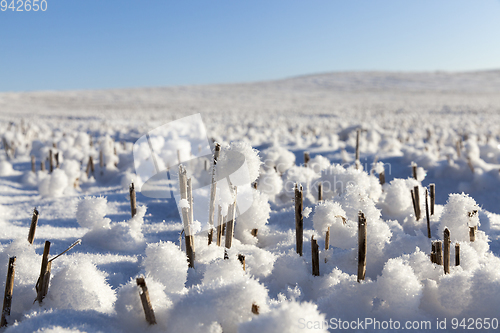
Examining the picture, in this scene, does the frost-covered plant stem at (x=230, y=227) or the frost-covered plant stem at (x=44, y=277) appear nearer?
the frost-covered plant stem at (x=44, y=277)

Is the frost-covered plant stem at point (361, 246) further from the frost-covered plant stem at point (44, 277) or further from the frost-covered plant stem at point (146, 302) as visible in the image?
the frost-covered plant stem at point (44, 277)

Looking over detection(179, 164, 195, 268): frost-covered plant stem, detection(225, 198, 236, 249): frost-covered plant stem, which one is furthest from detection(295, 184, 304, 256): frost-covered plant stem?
detection(179, 164, 195, 268): frost-covered plant stem

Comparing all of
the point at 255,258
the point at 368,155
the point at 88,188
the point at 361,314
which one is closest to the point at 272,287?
the point at 255,258

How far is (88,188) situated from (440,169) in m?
2.85

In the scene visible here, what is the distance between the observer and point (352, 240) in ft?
4.14

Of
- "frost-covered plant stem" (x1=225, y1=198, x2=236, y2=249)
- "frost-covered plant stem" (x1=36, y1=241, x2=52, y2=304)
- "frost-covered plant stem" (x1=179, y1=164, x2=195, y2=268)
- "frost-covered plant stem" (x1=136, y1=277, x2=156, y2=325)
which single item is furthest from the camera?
"frost-covered plant stem" (x1=225, y1=198, x2=236, y2=249)

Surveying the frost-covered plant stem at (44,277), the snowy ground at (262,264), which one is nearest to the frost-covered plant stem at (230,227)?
the snowy ground at (262,264)

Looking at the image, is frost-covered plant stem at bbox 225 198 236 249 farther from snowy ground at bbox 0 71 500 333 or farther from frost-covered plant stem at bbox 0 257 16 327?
frost-covered plant stem at bbox 0 257 16 327

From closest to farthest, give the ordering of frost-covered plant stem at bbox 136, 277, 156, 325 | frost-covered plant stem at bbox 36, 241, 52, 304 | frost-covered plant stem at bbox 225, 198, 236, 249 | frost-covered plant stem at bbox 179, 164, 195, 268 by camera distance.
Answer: frost-covered plant stem at bbox 136, 277, 156, 325 < frost-covered plant stem at bbox 36, 241, 52, 304 < frost-covered plant stem at bbox 179, 164, 195, 268 < frost-covered plant stem at bbox 225, 198, 236, 249

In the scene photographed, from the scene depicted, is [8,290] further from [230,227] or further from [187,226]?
[230,227]

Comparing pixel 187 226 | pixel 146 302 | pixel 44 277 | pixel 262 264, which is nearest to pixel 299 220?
pixel 262 264

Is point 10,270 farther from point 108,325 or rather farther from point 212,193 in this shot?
point 212,193

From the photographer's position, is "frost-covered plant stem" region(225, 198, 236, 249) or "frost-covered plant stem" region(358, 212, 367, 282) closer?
"frost-covered plant stem" region(358, 212, 367, 282)

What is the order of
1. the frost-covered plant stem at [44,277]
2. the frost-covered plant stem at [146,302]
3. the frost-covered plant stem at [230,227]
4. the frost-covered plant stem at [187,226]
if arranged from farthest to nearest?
the frost-covered plant stem at [230,227] → the frost-covered plant stem at [187,226] → the frost-covered plant stem at [44,277] → the frost-covered plant stem at [146,302]
